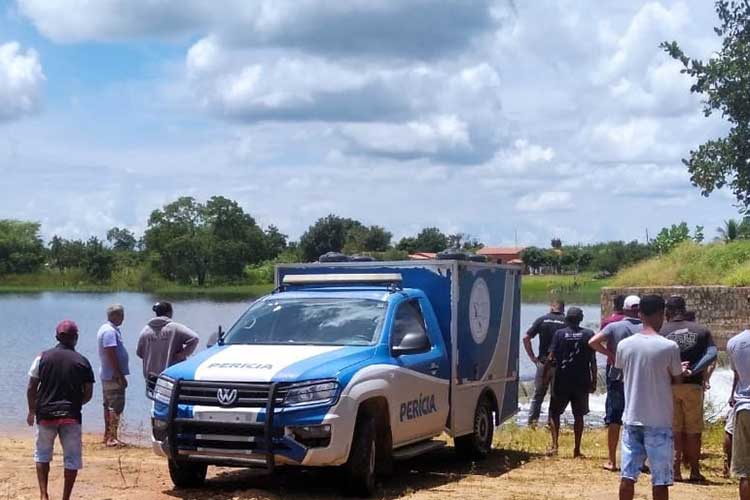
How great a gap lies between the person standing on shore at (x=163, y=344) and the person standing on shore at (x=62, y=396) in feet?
12.5

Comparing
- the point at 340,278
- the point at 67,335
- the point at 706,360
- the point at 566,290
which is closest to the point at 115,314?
the point at 340,278

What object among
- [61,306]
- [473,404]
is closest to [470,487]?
[473,404]

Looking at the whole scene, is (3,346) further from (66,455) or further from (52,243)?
(52,243)

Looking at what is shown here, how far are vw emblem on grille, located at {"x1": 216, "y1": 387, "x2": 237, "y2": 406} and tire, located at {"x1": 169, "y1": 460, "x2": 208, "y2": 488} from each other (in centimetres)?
92

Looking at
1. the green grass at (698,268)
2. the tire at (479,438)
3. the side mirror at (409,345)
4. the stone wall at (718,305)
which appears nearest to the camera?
the side mirror at (409,345)

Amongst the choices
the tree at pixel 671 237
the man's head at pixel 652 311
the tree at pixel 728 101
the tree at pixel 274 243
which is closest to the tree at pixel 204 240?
the tree at pixel 274 243

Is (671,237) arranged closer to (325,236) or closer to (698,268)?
(698,268)

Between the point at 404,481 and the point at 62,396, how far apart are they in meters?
3.60

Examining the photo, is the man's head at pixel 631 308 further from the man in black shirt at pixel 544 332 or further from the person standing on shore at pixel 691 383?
the man in black shirt at pixel 544 332

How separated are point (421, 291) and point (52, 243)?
99.2m

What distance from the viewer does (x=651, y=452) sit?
310 inches

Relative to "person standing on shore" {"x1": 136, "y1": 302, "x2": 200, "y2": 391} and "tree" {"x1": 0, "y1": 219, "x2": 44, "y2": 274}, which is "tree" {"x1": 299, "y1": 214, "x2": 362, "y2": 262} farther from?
"person standing on shore" {"x1": 136, "y1": 302, "x2": 200, "y2": 391}

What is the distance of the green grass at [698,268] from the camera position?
31906 mm

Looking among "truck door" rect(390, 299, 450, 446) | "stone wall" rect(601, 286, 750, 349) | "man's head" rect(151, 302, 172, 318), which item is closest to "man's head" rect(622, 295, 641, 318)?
"truck door" rect(390, 299, 450, 446)
